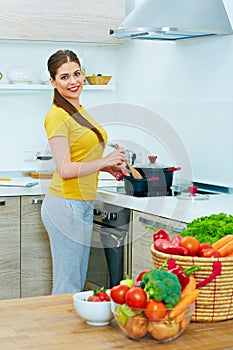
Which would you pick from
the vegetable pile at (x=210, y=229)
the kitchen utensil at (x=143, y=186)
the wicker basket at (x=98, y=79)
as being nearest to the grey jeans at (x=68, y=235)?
the kitchen utensil at (x=143, y=186)

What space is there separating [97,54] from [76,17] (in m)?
0.55

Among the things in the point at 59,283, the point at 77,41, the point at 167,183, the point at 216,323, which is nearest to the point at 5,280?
the point at 59,283

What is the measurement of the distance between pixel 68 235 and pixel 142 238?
388 mm

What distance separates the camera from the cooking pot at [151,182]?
391 cm

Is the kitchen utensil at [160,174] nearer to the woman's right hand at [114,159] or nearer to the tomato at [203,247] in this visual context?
the woman's right hand at [114,159]

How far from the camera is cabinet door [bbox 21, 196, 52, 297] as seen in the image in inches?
165

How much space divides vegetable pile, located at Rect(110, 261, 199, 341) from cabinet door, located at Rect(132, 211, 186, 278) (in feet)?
5.30

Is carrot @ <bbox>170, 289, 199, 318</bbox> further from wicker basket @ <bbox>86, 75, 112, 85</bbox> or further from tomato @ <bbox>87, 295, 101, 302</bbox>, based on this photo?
wicker basket @ <bbox>86, 75, 112, 85</bbox>

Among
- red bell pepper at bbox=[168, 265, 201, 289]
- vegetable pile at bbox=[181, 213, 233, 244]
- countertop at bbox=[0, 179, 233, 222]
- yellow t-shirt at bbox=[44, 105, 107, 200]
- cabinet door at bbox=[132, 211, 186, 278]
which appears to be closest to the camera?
red bell pepper at bbox=[168, 265, 201, 289]

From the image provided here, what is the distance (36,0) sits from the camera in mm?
4383

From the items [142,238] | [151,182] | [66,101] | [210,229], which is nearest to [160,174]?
[151,182]

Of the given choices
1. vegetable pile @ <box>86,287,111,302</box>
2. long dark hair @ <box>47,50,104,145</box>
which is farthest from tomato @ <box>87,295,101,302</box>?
long dark hair @ <box>47,50,104,145</box>

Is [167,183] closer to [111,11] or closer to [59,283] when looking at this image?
[59,283]

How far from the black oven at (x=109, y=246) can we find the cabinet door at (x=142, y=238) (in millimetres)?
87
